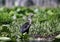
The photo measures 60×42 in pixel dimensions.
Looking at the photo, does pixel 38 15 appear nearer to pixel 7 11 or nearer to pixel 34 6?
pixel 7 11

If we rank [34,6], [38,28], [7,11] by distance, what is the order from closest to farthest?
1. [38,28]
2. [7,11]
3. [34,6]

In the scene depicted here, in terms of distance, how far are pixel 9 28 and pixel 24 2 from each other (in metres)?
6.33

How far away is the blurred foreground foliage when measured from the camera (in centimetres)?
934

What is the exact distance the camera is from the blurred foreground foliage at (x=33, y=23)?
9344 millimetres

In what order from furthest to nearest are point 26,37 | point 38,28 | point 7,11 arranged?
point 7,11 < point 38,28 < point 26,37

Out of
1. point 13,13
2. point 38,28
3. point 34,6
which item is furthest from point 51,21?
point 34,6

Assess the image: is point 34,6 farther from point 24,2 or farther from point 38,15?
point 38,15

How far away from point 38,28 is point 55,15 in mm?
2666

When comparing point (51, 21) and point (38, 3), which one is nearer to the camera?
point (51, 21)

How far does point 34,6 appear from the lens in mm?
16016

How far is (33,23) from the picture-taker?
10875mm

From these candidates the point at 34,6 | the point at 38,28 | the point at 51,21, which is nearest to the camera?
the point at 38,28

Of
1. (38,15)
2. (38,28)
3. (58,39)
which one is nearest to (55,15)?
(38,15)

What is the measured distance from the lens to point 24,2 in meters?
16.1
